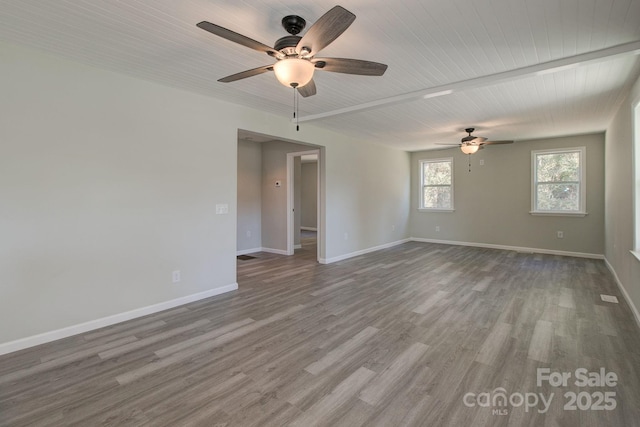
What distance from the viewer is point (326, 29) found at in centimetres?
173

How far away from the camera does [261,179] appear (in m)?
7.21

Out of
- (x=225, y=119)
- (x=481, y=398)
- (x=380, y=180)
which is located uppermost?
(x=225, y=119)

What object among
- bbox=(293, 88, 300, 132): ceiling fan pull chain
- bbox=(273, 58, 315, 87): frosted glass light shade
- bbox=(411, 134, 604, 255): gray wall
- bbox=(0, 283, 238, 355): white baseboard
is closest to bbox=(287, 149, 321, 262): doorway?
bbox=(293, 88, 300, 132): ceiling fan pull chain

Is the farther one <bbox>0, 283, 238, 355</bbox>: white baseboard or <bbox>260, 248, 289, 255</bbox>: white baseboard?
<bbox>260, 248, 289, 255</bbox>: white baseboard

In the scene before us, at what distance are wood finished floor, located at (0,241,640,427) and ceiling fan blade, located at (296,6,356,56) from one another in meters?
2.22

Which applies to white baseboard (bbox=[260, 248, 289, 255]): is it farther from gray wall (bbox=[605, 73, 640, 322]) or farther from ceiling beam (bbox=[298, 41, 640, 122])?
gray wall (bbox=[605, 73, 640, 322])

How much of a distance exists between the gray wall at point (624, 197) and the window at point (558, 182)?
64.5 inches

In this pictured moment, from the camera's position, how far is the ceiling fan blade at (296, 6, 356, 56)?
1589mm

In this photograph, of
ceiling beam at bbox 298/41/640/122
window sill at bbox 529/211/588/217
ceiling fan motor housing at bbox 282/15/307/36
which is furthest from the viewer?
window sill at bbox 529/211/588/217

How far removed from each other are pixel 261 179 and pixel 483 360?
5831 millimetres

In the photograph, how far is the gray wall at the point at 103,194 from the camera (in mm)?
2555

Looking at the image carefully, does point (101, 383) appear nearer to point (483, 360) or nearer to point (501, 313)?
point (483, 360)

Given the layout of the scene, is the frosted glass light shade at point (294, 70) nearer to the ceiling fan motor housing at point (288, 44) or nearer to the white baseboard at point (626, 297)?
the ceiling fan motor housing at point (288, 44)

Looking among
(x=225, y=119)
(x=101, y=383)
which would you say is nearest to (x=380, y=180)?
(x=225, y=119)
